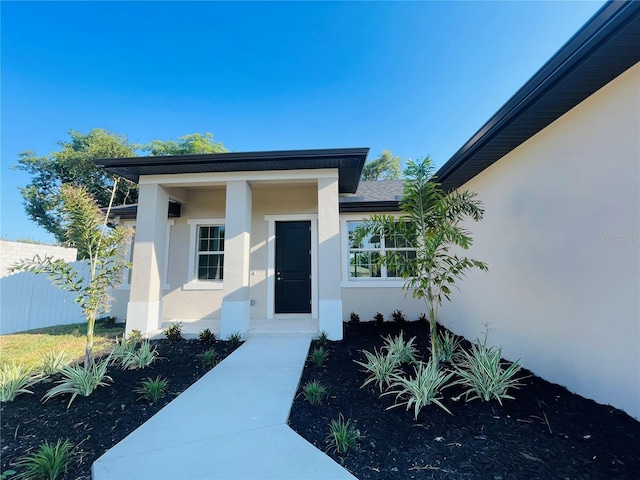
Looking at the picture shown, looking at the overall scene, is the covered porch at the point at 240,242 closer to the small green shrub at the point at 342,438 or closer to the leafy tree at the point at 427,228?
the leafy tree at the point at 427,228

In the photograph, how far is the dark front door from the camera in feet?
24.8

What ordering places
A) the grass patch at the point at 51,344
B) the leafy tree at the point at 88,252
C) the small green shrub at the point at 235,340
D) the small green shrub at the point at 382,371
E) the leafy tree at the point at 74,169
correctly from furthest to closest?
the leafy tree at the point at 74,169, the small green shrub at the point at 235,340, the grass patch at the point at 51,344, the leafy tree at the point at 88,252, the small green shrub at the point at 382,371

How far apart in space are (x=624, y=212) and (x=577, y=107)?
1449mm

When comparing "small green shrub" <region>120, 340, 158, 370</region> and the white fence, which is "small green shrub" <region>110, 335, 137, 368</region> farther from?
the white fence

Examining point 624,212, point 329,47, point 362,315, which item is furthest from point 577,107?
point 329,47

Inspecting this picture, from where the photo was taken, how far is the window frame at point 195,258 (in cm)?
775

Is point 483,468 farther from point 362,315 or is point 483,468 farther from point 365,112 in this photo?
point 365,112

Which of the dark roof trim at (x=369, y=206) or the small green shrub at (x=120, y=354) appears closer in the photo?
the small green shrub at (x=120, y=354)

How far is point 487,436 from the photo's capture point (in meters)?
2.40

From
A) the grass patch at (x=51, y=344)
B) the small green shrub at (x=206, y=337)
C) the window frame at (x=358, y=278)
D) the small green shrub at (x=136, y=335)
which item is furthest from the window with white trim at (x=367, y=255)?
the grass patch at (x=51, y=344)

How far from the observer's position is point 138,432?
104 inches

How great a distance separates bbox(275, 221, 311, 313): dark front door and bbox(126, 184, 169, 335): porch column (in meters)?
2.99

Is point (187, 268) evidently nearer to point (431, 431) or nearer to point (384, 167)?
point (431, 431)

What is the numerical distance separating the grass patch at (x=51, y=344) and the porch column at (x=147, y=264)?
0.78 m
